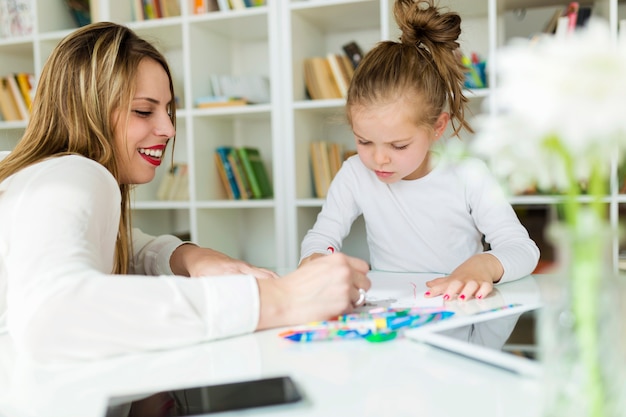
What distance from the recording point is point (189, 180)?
288 centimetres

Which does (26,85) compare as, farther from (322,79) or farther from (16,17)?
(322,79)

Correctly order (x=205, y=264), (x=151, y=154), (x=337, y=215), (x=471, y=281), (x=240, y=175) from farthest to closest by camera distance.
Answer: (x=240, y=175) < (x=337, y=215) < (x=151, y=154) < (x=205, y=264) < (x=471, y=281)

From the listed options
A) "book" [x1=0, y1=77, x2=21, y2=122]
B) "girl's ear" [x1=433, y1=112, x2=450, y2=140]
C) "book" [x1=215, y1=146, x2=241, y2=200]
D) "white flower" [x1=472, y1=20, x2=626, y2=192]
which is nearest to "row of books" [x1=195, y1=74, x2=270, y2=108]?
"book" [x1=215, y1=146, x2=241, y2=200]

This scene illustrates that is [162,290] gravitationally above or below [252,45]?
below

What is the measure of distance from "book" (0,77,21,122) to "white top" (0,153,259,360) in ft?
8.69

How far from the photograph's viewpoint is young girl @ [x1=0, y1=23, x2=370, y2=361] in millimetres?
738

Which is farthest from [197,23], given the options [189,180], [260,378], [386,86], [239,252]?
[260,378]

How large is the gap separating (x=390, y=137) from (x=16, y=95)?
8.11 feet

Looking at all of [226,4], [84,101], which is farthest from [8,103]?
[84,101]

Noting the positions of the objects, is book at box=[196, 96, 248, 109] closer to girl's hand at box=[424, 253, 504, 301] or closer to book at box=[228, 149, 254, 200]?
book at box=[228, 149, 254, 200]

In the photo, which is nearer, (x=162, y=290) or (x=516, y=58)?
(x=516, y=58)

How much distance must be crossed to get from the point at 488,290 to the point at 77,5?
2.96 m

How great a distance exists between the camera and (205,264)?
121cm

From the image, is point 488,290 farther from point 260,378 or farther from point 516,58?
point 516,58
